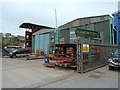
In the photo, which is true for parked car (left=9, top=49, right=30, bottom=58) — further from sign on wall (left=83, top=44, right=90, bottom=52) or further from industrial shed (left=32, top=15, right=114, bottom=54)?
sign on wall (left=83, top=44, right=90, bottom=52)

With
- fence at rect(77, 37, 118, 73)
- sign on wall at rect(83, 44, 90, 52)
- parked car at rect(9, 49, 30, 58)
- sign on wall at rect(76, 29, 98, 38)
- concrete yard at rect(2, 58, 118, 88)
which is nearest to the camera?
concrete yard at rect(2, 58, 118, 88)

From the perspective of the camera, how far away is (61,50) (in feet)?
35.9

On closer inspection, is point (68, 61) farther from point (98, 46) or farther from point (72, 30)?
point (72, 30)

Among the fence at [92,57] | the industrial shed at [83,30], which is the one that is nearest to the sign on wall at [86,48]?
the fence at [92,57]

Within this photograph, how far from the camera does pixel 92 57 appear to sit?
350 inches

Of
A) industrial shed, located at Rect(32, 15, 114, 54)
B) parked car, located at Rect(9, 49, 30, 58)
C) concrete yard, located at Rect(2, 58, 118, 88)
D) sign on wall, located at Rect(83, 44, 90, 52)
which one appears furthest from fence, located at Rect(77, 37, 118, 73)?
parked car, located at Rect(9, 49, 30, 58)

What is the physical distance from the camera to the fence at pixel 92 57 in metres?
7.59

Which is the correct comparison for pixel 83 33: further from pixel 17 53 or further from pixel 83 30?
pixel 17 53

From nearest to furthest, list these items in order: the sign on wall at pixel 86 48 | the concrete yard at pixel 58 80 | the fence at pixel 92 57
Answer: the concrete yard at pixel 58 80 < the fence at pixel 92 57 < the sign on wall at pixel 86 48

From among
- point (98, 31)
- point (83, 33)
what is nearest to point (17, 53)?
point (83, 33)

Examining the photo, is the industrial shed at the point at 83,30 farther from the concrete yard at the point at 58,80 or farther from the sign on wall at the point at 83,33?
the concrete yard at the point at 58,80

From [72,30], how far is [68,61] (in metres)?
11.1

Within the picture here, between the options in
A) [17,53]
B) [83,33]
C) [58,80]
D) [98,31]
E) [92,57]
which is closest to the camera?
[58,80]

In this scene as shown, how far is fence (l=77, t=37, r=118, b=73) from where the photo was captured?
7594 millimetres
